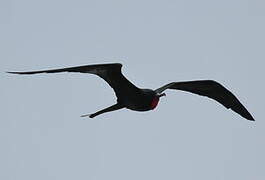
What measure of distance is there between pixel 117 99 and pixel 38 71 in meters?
1.96

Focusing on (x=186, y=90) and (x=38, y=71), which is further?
(x=186, y=90)

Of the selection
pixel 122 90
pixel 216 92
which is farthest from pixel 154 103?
pixel 216 92

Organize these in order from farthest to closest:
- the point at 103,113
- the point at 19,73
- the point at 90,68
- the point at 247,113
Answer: the point at 247,113 → the point at 103,113 → the point at 90,68 → the point at 19,73

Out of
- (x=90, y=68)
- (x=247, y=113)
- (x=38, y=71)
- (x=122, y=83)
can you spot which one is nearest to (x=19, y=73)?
(x=38, y=71)

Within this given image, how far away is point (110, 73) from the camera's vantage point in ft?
31.9

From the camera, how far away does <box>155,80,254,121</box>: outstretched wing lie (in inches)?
476

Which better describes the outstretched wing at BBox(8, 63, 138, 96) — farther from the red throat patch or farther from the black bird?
the red throat patch

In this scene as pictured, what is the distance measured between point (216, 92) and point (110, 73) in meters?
3.36

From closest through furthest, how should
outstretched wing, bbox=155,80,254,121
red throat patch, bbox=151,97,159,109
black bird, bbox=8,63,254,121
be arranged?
black bird, bbox=8,63,254,121, red throat patch, bbox=151,97,159,109, outstretched wing, bbox=155,80,254,121

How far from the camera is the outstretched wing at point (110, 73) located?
30.0ft

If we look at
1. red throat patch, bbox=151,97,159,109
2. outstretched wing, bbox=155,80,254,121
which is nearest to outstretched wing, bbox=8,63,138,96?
red throat patch, bbox=151,97,159,109

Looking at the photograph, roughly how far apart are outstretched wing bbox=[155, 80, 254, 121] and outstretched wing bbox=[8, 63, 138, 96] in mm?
2179

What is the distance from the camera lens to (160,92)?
1042cm

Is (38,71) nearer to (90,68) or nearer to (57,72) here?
(57,72)
